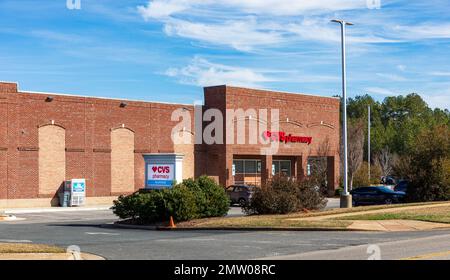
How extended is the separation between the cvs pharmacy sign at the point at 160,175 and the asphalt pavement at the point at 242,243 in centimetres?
418

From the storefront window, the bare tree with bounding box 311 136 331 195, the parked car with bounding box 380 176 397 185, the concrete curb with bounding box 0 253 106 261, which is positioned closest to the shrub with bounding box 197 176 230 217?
the concrete curb with bounding box 0 253 106 261

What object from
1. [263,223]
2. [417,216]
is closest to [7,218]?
[263,223]

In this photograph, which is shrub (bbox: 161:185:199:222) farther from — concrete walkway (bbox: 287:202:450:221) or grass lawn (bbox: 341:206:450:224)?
grass lawn (bbox: 341:206:450:224)

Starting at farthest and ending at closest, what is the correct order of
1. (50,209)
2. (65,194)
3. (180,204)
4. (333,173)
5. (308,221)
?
(333,173) < (65,194) < (50,209) < (180,204) < (308,221)

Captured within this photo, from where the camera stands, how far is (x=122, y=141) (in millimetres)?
48688

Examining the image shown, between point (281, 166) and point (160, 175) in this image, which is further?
point (281, 166)

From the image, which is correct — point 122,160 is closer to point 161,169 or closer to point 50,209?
point 50,209

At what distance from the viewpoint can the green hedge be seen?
26.5 meters

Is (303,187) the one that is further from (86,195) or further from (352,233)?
(86,195)

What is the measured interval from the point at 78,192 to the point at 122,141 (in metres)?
5.38

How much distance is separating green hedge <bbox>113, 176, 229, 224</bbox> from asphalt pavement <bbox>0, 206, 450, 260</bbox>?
1.91 metres

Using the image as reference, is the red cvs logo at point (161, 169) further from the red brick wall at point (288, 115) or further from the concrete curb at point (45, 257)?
the red brick wall at point (288, 115)

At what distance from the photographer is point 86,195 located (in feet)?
153
